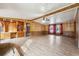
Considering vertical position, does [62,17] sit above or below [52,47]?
above

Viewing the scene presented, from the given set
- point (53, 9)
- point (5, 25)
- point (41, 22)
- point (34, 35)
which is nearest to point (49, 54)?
point (34, 35)

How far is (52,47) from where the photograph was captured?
1731 mm

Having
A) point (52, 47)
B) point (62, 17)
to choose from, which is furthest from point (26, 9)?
point (52, 47)

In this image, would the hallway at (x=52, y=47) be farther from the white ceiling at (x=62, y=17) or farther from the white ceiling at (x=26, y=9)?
the white ceiling at (x=26, y=9)

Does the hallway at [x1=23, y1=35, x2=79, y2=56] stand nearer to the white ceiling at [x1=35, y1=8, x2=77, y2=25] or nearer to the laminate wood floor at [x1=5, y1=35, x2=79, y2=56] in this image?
the laminate wood floor at [x1=5, y1=35, x2=79, y2=56]

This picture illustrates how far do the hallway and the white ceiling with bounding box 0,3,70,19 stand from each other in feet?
1.21

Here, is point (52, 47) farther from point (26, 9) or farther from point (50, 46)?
point (26, 9)

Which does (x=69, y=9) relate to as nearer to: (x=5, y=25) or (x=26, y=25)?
(x=26, y=25)

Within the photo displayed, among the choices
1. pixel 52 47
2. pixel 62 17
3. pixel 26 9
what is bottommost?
pixel 52 47

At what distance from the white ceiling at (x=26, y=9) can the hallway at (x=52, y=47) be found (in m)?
0.37

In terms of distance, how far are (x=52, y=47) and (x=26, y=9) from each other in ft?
2.09

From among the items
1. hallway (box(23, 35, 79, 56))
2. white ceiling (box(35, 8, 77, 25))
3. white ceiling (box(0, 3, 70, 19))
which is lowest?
A: hallway (box(23, 35, 79, 56))

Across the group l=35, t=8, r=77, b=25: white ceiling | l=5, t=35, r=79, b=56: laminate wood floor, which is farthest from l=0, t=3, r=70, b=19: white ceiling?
l=5, t=35, r=79, b=56: laminate wood floor

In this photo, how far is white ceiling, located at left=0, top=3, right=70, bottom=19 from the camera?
1663mm
